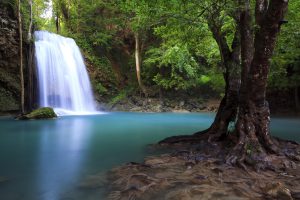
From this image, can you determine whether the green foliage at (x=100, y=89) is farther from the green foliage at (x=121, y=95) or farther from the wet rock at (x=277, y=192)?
the wet rock at (x=277, y=192)

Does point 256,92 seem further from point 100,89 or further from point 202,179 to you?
point 100,89

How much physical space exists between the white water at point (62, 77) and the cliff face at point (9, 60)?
1921 millimetres

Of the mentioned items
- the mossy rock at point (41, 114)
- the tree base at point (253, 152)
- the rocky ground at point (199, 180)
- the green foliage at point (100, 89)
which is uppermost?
the green foliage at point (100, 89)

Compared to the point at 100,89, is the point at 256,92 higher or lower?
lower

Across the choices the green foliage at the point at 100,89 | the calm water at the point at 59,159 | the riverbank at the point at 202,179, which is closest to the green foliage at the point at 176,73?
the green foliage at the point at 100,89

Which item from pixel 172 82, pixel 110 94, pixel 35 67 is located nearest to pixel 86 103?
pixel 110 94

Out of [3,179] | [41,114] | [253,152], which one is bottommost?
[3,179]

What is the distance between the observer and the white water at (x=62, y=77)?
25094 mm

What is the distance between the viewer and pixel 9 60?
2317 centimetres

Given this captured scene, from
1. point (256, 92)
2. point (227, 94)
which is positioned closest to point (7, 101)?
point (227, 94)

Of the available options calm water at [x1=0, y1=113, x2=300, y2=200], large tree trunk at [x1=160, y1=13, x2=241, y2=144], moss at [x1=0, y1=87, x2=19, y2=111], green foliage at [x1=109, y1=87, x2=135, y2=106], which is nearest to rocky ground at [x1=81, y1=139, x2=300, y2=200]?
calm water at [x1=0, y1=113, x2=300, y2=200]

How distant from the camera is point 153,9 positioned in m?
7.43

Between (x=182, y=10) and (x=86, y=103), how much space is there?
2152cm

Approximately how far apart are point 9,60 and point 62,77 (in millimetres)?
4809
